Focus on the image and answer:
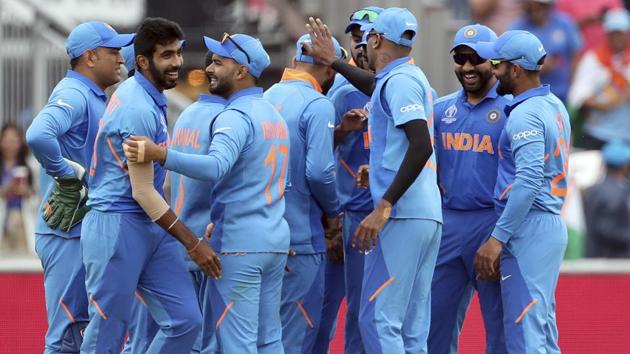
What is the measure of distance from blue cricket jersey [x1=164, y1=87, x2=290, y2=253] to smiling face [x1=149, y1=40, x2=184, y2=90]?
404 millimetres

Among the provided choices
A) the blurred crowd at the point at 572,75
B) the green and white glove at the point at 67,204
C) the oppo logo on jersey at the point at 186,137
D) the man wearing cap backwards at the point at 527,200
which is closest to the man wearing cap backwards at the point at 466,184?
the man wearing cap backwards at the point at 527,200

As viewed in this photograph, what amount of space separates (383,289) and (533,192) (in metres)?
1.06

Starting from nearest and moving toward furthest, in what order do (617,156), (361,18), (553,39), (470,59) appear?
(470,59) → (361,18) → (617,156) → (553,39)

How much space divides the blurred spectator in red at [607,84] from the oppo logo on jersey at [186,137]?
6658 mm

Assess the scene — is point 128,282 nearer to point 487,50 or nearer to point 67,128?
point 67,128

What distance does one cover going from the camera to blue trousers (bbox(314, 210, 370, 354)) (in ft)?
30.1

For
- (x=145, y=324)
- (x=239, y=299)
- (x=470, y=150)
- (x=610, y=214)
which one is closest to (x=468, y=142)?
(x=470, y=150)

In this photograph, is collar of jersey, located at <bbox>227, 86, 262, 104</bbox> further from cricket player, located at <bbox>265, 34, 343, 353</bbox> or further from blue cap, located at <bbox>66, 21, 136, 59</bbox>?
blue cap, located at <bbox>66, 21, 136, 59</bbox>

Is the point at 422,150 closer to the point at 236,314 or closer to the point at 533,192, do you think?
the point at 533,192

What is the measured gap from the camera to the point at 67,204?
8.71 metres

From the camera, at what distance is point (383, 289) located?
826 cm

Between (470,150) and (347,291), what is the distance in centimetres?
121

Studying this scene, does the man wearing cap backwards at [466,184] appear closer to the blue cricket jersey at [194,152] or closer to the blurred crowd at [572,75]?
the blue cricket jersey at [194,152]

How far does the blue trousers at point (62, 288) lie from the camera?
341 inches
